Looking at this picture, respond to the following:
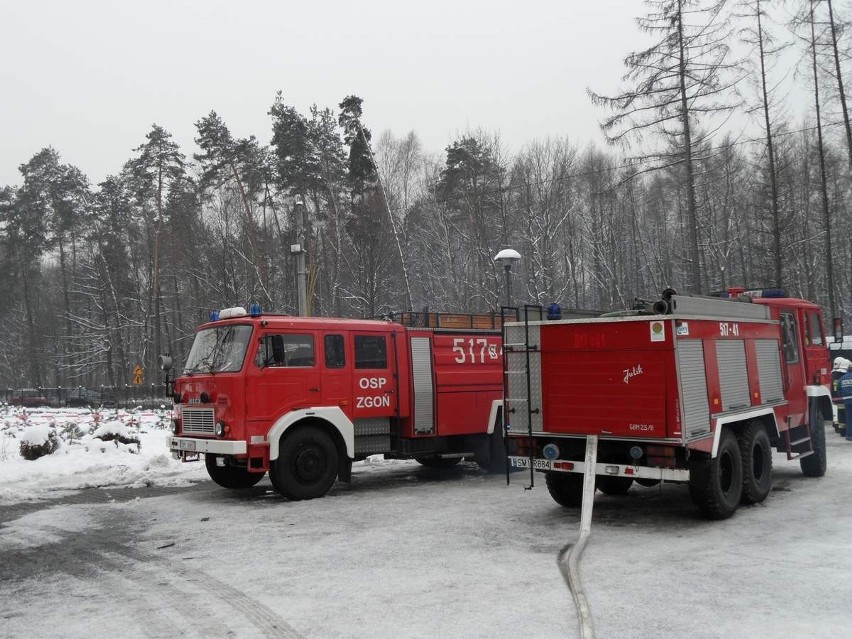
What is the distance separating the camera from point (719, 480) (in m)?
8.34

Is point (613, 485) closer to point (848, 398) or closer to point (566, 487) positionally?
point (566, 487)

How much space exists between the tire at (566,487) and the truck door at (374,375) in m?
3.31

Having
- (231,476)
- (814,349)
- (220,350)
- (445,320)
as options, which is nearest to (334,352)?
(220,350)

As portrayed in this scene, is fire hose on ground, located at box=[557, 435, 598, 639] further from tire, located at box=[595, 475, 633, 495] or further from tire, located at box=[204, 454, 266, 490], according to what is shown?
tire, located at box=[204, 454, 266, 490]

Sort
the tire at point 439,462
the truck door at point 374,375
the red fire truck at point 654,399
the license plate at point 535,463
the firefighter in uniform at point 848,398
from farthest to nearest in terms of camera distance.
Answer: the firefighter in uniform at point 848,398, the tire at point 439,462, the truck door at point 374,375, the license plate at point 535,463, the red fire truck at point 654,399

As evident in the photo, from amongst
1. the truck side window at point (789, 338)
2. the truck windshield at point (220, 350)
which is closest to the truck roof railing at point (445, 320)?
the truck windshield at point (220, 350)

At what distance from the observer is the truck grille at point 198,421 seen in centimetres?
1047

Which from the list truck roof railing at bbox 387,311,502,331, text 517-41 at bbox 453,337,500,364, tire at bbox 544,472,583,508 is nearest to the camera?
tire at bbox 544,472,583,508

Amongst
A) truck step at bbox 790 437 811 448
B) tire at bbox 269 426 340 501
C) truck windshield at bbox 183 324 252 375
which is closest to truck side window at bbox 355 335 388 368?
tire at bbox 269 426 340 501

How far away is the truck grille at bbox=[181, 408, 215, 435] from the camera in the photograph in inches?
412

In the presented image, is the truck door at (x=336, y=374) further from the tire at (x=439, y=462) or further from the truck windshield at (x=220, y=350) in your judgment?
the tire at (x=439, y=462)

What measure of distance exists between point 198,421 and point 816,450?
361 inches

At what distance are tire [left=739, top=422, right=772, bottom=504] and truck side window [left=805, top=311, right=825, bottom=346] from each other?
311 centimetres

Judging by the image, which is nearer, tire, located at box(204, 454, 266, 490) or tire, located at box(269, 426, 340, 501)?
tire, located at box(269, 426, 340, 501)
